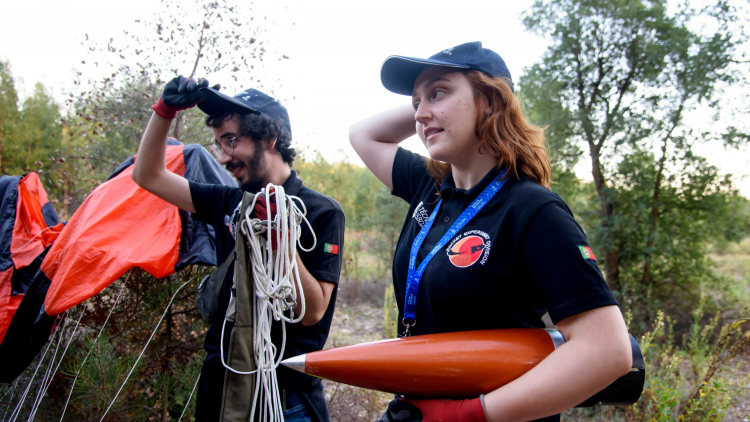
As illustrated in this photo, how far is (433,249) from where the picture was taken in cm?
149

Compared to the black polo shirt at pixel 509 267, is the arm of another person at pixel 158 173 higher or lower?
higher

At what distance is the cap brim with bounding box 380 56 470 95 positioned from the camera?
159 centimetres

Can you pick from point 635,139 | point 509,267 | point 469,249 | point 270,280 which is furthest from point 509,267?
point 635,139

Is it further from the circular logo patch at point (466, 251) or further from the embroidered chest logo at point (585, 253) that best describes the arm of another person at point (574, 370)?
the circular logo patch at point (466, 251)

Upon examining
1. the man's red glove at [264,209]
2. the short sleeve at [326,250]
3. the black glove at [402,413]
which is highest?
the man's red glove at [264,209]

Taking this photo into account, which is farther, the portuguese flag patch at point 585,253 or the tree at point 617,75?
the tree at point 617,75

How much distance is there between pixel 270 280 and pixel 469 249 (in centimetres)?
91

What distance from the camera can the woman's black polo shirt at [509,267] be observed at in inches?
45.8

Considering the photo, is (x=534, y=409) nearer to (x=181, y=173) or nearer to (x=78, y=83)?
(x=181, y=173)

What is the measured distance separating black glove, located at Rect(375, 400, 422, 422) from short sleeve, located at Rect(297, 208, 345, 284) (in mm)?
844

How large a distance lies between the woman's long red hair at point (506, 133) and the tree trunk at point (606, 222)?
699 cm

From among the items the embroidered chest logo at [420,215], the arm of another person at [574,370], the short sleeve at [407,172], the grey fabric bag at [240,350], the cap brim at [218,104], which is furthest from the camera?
the cap brim at [218,104]

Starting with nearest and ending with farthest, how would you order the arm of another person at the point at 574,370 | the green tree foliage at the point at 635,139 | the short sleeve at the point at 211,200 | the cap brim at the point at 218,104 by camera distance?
the arm of another person at the point at 574,370 < the cap brim at the point at 218,104 < the short sleeve at the point at 211,200 < the green tree foliage at the point at 635,139

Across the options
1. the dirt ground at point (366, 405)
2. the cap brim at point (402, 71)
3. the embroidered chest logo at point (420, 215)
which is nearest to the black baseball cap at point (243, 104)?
the cap brim at point (402, 71)
